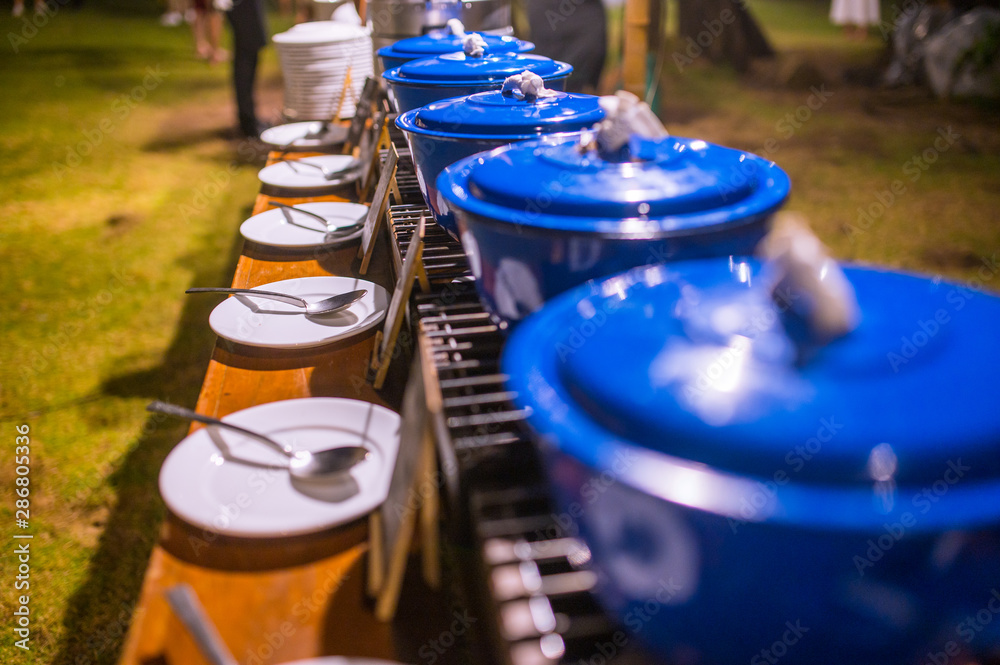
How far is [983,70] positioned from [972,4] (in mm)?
1032

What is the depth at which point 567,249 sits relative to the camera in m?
0.83

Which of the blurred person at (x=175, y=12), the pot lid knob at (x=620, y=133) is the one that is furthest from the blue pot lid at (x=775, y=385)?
the blurred person at (x=175, y=12)

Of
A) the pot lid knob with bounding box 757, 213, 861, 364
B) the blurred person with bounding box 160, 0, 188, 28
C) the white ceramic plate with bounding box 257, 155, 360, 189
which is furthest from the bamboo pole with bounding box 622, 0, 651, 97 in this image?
the blurred person with bounding box 160, 0, 188, 28

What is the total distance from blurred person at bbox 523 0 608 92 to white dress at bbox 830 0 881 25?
897cm

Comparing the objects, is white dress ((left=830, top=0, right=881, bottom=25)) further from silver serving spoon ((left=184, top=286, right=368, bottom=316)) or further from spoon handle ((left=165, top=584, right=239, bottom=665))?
spoon handle ((left=165, top=584, right=239, bottom=665))

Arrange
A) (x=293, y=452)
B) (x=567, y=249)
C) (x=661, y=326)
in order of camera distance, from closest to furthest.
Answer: (x=661, y=326) < (x=567, y=249) < (x=293, y=452)

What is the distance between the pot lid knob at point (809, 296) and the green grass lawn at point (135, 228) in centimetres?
203

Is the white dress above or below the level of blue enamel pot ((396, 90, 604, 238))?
below

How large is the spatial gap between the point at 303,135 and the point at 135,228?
8.01 ft

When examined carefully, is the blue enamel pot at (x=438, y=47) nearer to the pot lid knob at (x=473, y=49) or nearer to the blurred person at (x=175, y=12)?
the pot lid knob at (x=473, y=49)

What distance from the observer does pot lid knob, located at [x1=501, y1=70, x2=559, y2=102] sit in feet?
4.08

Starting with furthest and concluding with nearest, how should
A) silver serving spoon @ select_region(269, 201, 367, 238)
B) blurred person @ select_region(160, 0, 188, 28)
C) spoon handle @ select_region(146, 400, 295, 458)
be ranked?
1. blurred person @ select_region(160, 0, 188, 28)
2. silver serving spoon @ select_region(269, 201, 367, 238)
3. spoon handle @ select_region(146, 400, 295, 458)

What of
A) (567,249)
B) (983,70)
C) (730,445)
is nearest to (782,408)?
(730,445)

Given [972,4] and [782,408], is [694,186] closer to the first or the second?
[782,408]
